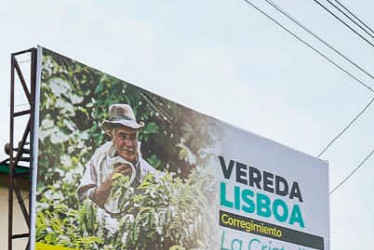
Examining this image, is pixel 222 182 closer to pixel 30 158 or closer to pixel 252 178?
pixel 252 178

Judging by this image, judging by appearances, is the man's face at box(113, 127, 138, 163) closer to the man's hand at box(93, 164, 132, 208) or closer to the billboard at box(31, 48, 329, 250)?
the billboard at box(31, 48, 329, 250)

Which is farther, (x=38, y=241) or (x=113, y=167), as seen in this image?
(x=113, y=167)

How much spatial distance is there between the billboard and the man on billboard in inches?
0.5

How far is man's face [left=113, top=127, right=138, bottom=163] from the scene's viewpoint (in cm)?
1143

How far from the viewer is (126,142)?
11.5m

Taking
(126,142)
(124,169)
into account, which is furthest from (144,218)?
(126,142)

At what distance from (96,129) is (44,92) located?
3.13 ft

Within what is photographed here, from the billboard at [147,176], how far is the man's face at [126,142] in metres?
0.01

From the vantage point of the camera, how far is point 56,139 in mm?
10484

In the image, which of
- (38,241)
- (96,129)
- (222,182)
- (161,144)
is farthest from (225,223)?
(38,241)

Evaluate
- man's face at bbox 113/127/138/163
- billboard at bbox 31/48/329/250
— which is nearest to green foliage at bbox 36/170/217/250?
billboard at bbox 31/48/329/250

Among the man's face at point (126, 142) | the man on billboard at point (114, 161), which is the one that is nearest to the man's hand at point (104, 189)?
the man on billboard at point (114, 161)

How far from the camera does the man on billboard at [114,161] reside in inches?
432

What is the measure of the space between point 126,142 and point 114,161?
12.6 inches
